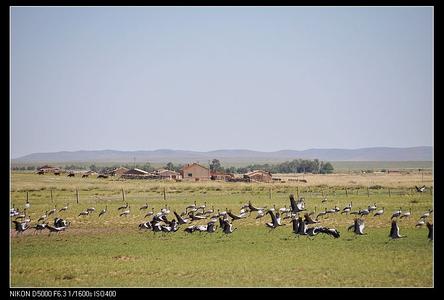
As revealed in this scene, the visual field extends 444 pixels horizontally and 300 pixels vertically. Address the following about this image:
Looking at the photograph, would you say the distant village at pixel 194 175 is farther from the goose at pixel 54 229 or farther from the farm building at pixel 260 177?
the goose at pixel 54 229

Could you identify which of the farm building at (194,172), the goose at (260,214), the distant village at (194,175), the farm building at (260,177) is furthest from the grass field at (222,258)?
the farm building at (194,172)

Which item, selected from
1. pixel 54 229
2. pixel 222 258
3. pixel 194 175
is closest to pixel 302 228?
pixel 222 258

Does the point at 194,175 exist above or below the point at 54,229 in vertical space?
above

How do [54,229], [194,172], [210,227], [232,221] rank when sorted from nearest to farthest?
[210,227] → [54,229] → [232,221] → [194,172]

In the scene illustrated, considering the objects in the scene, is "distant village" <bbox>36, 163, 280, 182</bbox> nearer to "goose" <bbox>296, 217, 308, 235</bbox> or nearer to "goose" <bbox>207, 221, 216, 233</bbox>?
"goose" <bbox>207, 221, 216, 233</bbox>

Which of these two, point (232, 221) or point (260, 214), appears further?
point (260, 214)

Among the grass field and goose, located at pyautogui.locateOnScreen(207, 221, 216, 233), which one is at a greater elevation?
goose, located at pyautogui.locateOnScreen(207, 221, 216, 233)

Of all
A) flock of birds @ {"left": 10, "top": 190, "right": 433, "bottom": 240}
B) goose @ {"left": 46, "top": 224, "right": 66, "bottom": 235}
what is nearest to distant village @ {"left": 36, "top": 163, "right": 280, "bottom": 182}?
flock of birds @ {"left": 10, "top": 190, "right": 433, "bottom": 240}

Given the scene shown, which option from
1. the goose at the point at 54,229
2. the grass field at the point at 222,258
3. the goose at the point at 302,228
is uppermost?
the goose at the point at 302,228

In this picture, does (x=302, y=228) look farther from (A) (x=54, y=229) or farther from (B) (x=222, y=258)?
(A) (x=54, y=229)
